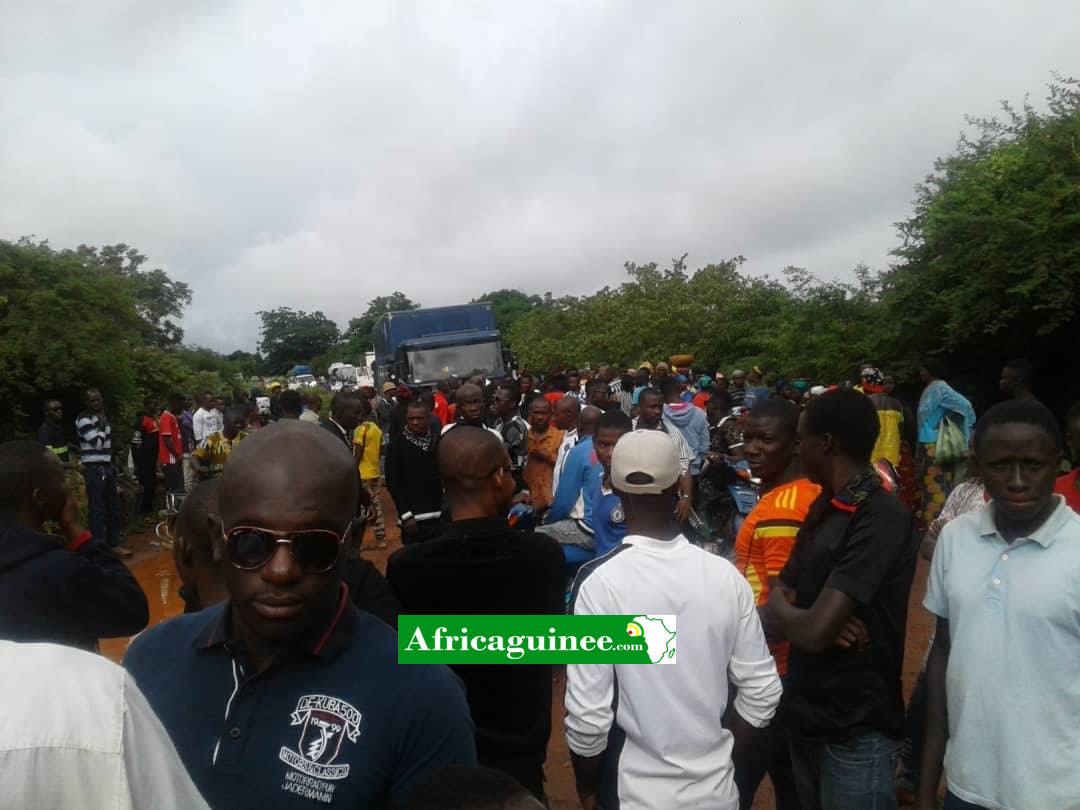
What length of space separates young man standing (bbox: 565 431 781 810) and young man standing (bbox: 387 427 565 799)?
34cm

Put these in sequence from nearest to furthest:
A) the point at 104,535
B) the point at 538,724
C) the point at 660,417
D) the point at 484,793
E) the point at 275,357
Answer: the point at 484,793 → the point at 538,724 → the point at 660,417 → the point at 104,535 → the point at 275,357

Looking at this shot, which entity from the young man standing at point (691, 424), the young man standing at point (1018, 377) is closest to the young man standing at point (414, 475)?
the young man standing at point (691, 424)

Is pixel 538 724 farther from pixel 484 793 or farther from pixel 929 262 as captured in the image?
pixel 929 262

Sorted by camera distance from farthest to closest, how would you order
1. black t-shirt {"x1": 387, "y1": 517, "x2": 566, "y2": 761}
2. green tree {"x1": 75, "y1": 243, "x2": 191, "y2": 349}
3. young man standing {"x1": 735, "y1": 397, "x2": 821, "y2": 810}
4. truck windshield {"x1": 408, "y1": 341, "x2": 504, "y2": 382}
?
1. green tree {"x1": 75, "y1": 243, "x2": 191, "y2": 349}
2. truck windshield {"x1": 408, "y1": 341, "x2": 504, "y2": 382}
3. young man standing {"x1": 735, "y1": 397, "x2": 821, "y2": 810}
4. black t-shirt {"x1": 387, "y1": 517, "x2": 566, "y2": 761}

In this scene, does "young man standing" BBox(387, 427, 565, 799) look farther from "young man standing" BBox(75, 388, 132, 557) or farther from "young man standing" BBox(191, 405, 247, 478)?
"young man standing" BBox(75, 388, 132, 557)

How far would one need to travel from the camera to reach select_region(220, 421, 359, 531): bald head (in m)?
1.56

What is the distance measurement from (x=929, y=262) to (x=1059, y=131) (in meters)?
2.11

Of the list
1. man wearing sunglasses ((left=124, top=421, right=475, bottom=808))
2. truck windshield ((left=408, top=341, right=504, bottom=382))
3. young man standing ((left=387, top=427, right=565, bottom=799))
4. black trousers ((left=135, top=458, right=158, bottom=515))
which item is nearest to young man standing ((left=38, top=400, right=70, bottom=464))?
black trousers ((left=135, top=458, right=158, bottom=515))

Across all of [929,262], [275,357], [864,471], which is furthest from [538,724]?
[275,357]

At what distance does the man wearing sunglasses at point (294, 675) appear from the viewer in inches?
57.3

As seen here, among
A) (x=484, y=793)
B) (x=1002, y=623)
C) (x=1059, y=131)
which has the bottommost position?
(x=1002, y=623)

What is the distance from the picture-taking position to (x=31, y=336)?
35.9ft

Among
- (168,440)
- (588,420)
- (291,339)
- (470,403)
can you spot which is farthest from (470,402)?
(291,339)

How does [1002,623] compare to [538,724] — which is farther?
[538,724]
